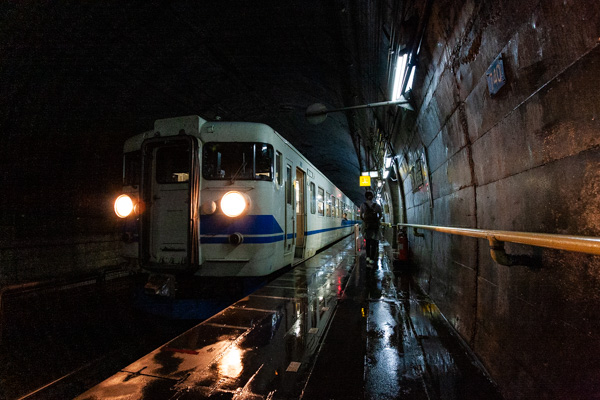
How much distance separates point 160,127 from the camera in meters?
4.63

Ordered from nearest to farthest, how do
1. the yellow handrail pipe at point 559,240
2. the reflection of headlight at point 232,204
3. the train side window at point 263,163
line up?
1. the yellow handrail pipe at point 559,240
2. the reflection of headlight at point 232,204
3. the train side window at point 263,163

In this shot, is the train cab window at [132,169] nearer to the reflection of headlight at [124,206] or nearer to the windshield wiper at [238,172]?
the reflection of headlight at [124,206]

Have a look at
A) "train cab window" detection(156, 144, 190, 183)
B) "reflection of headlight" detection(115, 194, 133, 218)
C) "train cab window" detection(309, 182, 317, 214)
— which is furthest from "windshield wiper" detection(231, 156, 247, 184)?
"train cab window" detection(309, 182, 317, 214)

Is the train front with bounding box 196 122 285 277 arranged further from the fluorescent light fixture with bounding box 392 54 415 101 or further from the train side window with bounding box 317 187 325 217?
the train side window with bounding box 317 187 325 217

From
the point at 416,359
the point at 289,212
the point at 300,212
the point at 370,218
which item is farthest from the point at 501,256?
the point at 300,212

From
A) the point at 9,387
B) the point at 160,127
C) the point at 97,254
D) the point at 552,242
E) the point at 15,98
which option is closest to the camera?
the point at 552,242

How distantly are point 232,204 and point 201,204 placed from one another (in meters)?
0.56

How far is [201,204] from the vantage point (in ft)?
14.4

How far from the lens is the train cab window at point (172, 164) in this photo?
4.70m

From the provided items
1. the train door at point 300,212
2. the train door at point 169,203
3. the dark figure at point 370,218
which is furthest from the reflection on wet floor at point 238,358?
the dark figure at point 370,218

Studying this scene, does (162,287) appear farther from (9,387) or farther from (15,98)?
(15,98)

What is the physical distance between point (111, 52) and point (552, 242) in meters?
7.98

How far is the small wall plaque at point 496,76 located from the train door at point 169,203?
3.85 metres

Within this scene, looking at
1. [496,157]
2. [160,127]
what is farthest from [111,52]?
[496,157]
